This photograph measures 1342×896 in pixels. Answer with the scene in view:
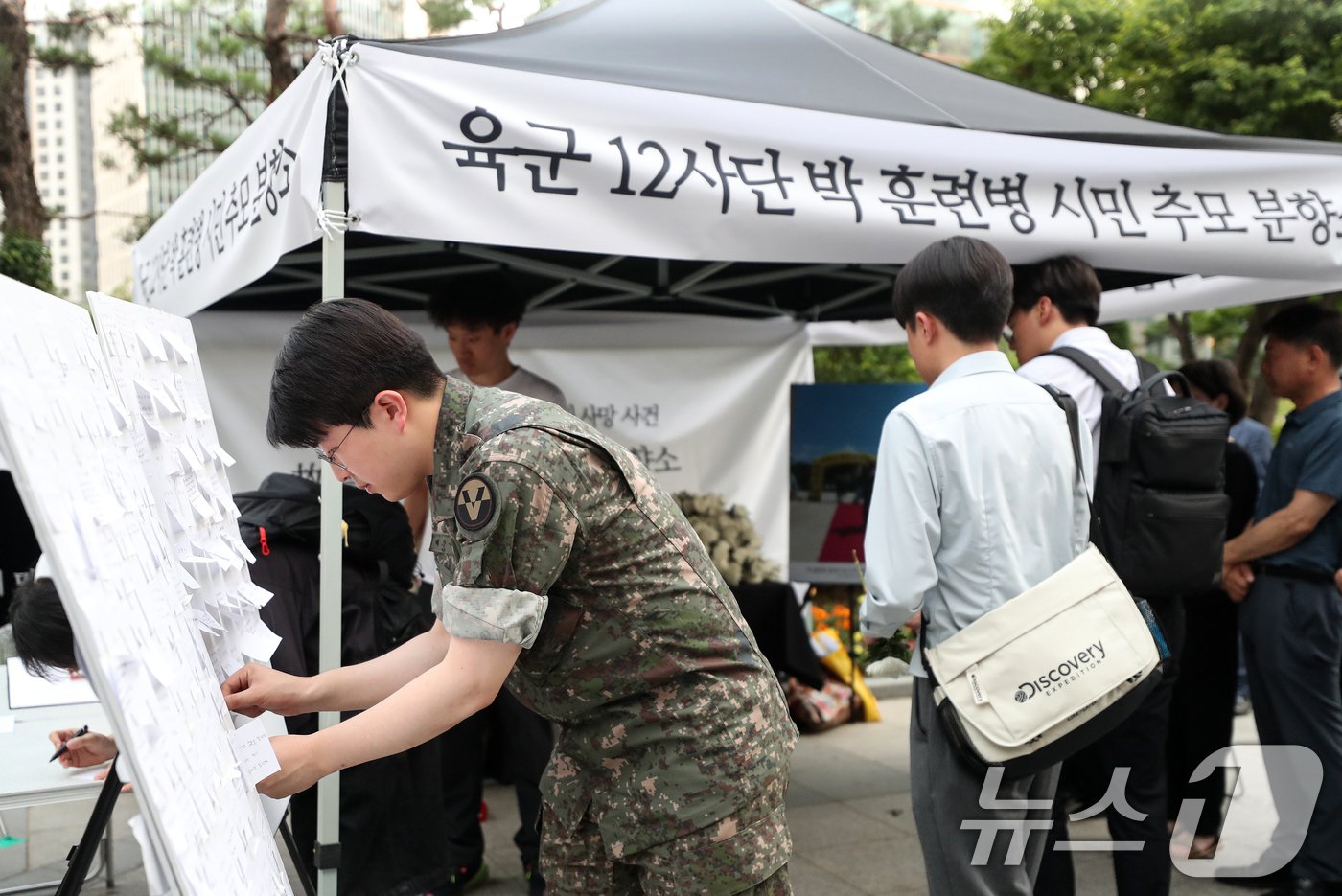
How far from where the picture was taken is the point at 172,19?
12.2 m

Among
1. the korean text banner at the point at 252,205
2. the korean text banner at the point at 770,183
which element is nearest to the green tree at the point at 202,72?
the korean text banner at the point at 252,205

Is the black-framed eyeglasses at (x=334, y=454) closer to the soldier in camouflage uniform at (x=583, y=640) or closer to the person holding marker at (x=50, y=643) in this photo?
the soldier in camouflage uniform at (x=583, y=640)

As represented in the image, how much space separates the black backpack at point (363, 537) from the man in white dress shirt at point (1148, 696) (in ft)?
5.44

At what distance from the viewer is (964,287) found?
6.76ft

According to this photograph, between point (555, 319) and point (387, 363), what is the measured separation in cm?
343

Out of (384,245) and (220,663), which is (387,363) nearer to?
(220,663)

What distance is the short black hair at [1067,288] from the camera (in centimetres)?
276

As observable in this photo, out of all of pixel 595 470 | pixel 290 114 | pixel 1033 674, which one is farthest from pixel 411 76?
pixel 1033 674

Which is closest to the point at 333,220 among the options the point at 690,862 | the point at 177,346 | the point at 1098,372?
the point at 177,346

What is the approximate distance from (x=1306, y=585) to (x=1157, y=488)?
0.92 meters

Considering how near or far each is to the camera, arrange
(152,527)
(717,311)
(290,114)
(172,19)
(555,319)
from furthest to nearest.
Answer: (172,19), (717,311), (555,319), (290,114), (152,527)

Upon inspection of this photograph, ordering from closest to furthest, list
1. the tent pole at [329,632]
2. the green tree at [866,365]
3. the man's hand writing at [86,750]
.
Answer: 1. the man's hand writing at [86,750]
2. the tent pole at [329,632]
3. the green tree at [866,365]

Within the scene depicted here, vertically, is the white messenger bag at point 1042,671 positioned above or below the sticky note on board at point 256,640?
below

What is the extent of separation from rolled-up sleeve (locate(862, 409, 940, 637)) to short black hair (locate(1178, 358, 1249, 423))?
7.69ft
